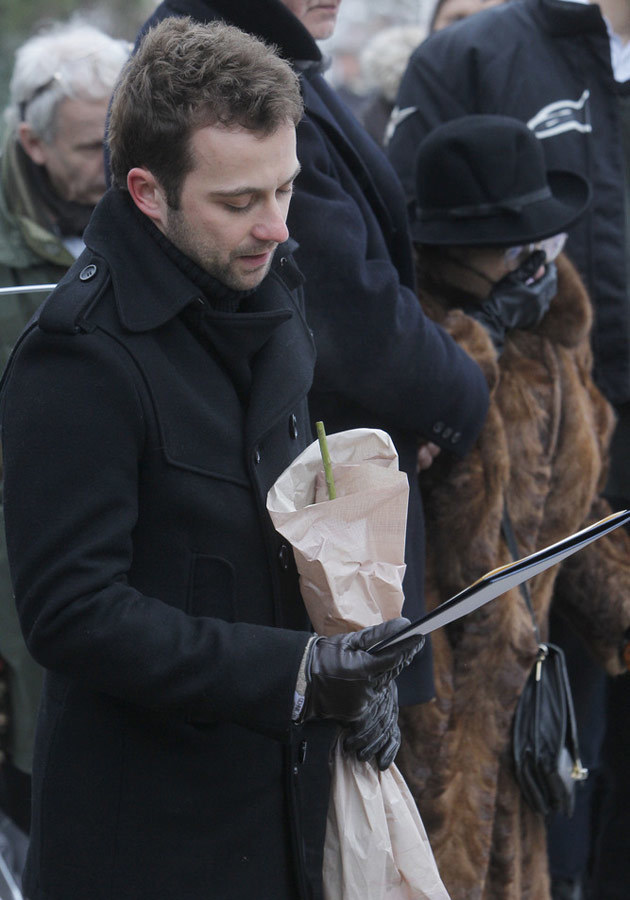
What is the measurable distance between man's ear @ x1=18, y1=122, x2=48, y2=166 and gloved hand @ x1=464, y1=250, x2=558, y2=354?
3.64 feet

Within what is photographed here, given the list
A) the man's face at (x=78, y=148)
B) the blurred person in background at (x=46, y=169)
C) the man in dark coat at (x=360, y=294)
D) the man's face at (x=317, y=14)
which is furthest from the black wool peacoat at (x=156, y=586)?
the man's face at (x=78, y=148)

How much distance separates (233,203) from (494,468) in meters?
1.07

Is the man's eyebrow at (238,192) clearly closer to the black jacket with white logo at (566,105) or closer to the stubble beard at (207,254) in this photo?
the stubble beard at (207,254)

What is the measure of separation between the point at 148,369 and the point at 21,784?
5.51 feet

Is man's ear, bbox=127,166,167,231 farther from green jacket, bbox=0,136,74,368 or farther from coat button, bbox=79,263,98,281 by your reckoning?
green jacket, bbox=0,136,74,368

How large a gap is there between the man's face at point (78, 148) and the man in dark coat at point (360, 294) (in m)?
0.84

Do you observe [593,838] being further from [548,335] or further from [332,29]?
[332,29]

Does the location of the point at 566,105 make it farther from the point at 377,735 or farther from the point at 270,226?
the point at 377,735

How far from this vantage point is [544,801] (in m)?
2.50

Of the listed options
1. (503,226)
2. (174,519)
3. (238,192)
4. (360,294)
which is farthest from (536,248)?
(174,519)

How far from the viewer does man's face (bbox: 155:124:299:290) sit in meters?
1.47

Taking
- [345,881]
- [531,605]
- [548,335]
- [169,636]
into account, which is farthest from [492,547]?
[169,636]

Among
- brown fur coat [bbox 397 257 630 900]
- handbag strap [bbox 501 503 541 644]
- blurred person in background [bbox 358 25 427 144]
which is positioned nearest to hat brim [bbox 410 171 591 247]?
brown fur coat [bbox 397 257 630 900]

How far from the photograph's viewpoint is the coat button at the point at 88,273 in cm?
151
